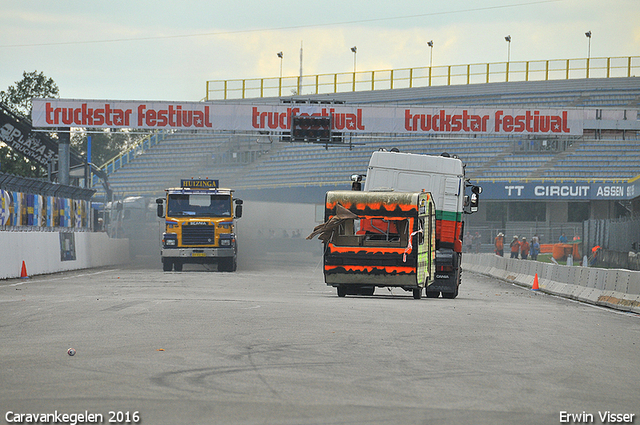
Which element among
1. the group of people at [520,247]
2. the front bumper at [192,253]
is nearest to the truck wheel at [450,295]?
the front bumper at [192,253]

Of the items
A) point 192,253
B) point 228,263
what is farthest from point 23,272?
point 228,263

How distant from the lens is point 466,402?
6734 millimetres

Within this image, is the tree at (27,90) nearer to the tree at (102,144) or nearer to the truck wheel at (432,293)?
the tree at (102,144)

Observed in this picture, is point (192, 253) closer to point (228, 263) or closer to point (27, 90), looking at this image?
point (228, 263)

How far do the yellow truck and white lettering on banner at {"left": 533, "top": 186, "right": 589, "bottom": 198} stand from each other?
120ft

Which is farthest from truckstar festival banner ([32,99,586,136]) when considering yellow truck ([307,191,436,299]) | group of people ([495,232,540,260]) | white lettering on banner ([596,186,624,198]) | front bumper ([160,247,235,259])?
yellow truck ([307,191,436,299])

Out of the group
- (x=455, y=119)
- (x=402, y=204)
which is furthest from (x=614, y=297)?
(x=455, y=119)

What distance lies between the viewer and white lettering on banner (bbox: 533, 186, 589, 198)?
53.2 m

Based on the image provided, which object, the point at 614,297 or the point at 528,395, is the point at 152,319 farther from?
the point at 614,297

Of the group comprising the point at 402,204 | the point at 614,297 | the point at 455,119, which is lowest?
the point at 614,297

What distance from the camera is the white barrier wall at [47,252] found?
2352 centimetres

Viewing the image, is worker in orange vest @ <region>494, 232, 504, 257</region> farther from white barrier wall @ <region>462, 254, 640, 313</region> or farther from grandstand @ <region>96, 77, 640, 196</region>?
white barrier wall @ <region>462, 254, 640, 313</region>

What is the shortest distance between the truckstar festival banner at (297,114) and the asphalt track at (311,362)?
2410 cm

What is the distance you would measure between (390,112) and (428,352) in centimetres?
3097
